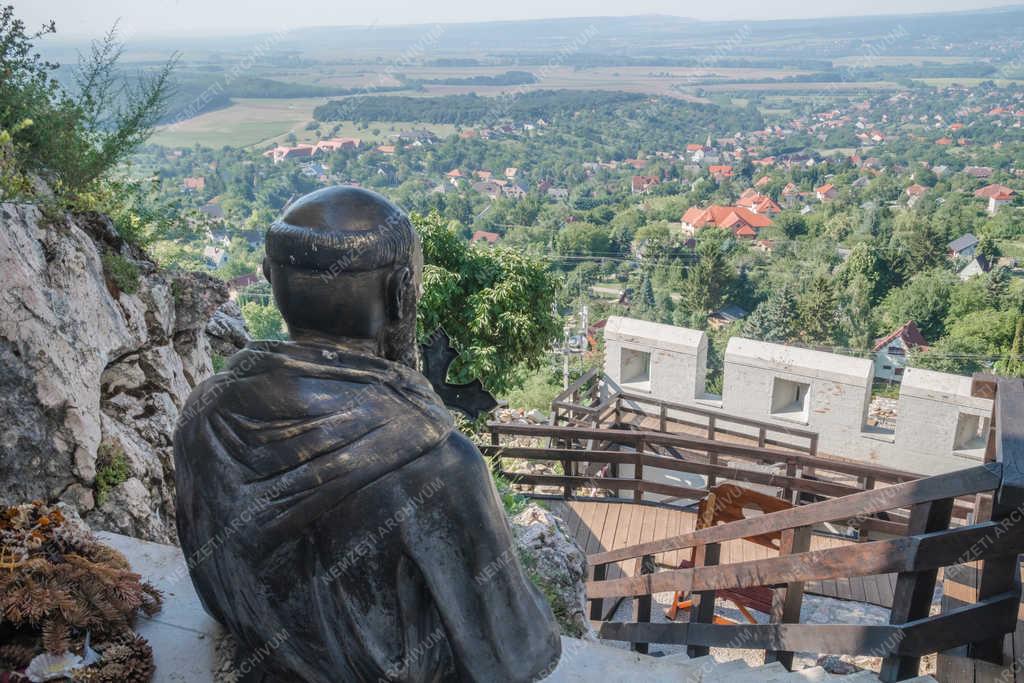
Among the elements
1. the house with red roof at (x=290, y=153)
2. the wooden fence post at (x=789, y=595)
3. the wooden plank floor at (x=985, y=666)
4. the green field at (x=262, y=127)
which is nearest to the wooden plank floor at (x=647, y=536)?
the wooden fence post at (x=789, y=595)

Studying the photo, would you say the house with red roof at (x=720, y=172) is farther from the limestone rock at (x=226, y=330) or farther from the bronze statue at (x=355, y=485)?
the bronze statue at (x=355, y=485)

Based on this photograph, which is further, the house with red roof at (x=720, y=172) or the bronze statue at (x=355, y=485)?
the house with red roof at (x=720, y=172)

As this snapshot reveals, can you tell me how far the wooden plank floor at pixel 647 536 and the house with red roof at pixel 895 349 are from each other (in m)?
31.2

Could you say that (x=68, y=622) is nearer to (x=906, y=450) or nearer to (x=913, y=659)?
(x=913, y=659)

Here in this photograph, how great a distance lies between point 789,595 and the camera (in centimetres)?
338

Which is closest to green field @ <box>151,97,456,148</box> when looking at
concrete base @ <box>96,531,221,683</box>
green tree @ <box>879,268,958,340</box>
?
green tree @ <box>879,268,958,340</box>

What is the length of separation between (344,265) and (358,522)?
19.7 inches

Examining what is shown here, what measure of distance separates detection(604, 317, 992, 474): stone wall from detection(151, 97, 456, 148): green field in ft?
229

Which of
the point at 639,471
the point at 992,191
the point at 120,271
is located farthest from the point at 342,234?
the point at 992,191

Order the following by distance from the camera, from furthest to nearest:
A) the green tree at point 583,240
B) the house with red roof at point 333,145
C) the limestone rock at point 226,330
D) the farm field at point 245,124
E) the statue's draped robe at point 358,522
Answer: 1. the farm field at point 245,124
2. the house with red roof at point 333,145
3. the green tree at point 583,240
4. the limestone rock at point 226,330
5. the statue's draped robe at point 358,522

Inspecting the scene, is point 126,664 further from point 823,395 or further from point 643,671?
point 823,395

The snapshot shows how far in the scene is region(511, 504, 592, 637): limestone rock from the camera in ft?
14.8

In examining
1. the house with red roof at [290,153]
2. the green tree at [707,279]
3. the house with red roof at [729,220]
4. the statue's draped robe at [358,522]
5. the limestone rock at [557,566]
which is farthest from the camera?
the house with red roof at [729,220]

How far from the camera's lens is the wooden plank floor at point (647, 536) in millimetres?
5605
